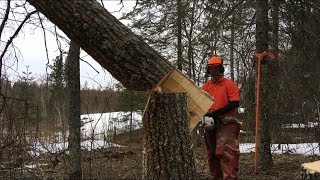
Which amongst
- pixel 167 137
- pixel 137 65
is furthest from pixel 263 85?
pixel 137 65

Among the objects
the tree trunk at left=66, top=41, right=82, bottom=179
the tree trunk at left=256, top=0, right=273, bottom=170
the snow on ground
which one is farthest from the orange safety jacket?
the tree trunk at left=66, top=41, right=82, bottom=179

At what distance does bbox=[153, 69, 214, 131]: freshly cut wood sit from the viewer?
10.2 feet

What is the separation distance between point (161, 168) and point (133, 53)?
84 cm

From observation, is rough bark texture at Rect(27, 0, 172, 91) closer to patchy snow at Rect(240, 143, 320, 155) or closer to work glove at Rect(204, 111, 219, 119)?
work glove at Rect(204, 111, 219, 119)

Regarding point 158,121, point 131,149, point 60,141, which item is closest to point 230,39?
point 131,149

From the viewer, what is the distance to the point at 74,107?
7156mm

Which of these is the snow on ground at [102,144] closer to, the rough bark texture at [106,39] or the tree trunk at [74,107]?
the tree trunk at [74,107]

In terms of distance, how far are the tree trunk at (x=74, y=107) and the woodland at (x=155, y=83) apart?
0.02 meters

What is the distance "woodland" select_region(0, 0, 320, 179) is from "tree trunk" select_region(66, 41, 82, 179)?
0.02 m

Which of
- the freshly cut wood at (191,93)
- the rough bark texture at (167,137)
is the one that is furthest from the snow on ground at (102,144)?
the rough bark texture at (167,137)

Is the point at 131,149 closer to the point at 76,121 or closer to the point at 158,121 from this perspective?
the point at 76,121

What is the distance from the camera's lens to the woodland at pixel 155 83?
286cm

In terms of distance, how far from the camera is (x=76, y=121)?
726cm

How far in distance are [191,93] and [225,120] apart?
2629 millimetres
